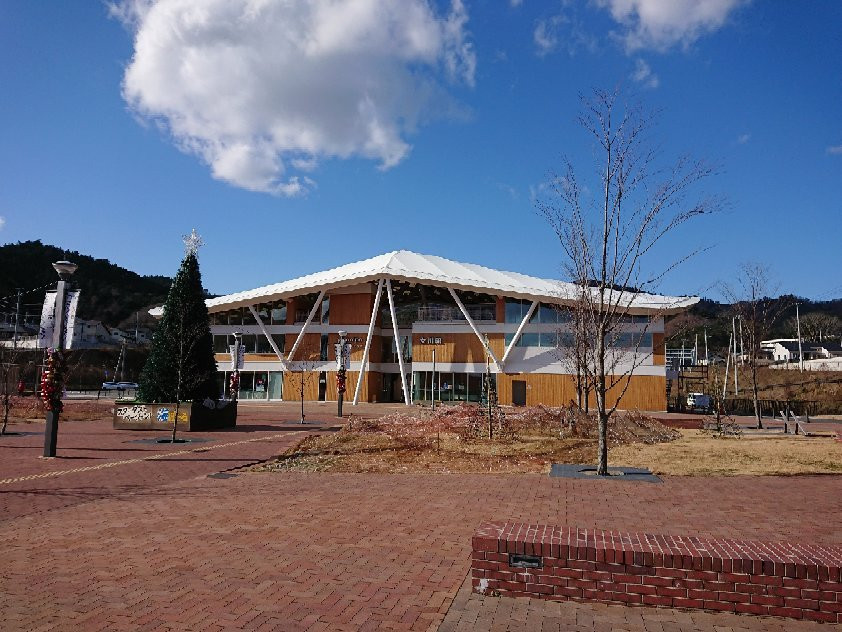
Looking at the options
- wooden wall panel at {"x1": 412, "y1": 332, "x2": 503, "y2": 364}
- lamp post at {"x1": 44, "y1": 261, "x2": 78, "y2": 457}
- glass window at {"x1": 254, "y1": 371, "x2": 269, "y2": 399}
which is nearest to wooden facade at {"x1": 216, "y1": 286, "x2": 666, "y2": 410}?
wooden wall panel at {"x1": 412, "y1": 332, "x2": 503, "y2": 364}

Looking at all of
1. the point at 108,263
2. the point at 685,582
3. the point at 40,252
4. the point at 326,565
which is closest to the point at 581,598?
the point at 685,582

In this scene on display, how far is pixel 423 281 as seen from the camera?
138ft

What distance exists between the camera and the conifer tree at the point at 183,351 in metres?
23.3

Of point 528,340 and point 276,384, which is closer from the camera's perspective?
point 528,340

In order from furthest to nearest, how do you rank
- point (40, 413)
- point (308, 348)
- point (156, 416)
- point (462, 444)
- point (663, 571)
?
point (308, 348) → point (40, 413) → point (156, 416) → point (462, 444) → point (663, 571)

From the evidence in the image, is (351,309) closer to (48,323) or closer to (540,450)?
(48,323)

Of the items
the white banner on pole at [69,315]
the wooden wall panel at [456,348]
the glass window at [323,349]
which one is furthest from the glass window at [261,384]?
the white banner on pole at [69,315]

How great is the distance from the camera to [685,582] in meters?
4.39

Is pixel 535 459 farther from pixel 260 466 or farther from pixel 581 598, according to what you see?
pixel 581 598

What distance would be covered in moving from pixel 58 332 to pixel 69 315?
21.6 inches

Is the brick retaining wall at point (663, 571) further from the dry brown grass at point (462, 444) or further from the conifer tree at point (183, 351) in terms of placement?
the conifer tree at point (183, 351)

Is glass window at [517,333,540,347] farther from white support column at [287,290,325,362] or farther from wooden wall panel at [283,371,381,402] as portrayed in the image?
white support column at [287,290,325,362]

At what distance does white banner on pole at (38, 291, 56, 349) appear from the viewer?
1438 centimetres

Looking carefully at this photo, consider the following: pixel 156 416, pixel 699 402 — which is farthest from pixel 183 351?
pixel 699 402
